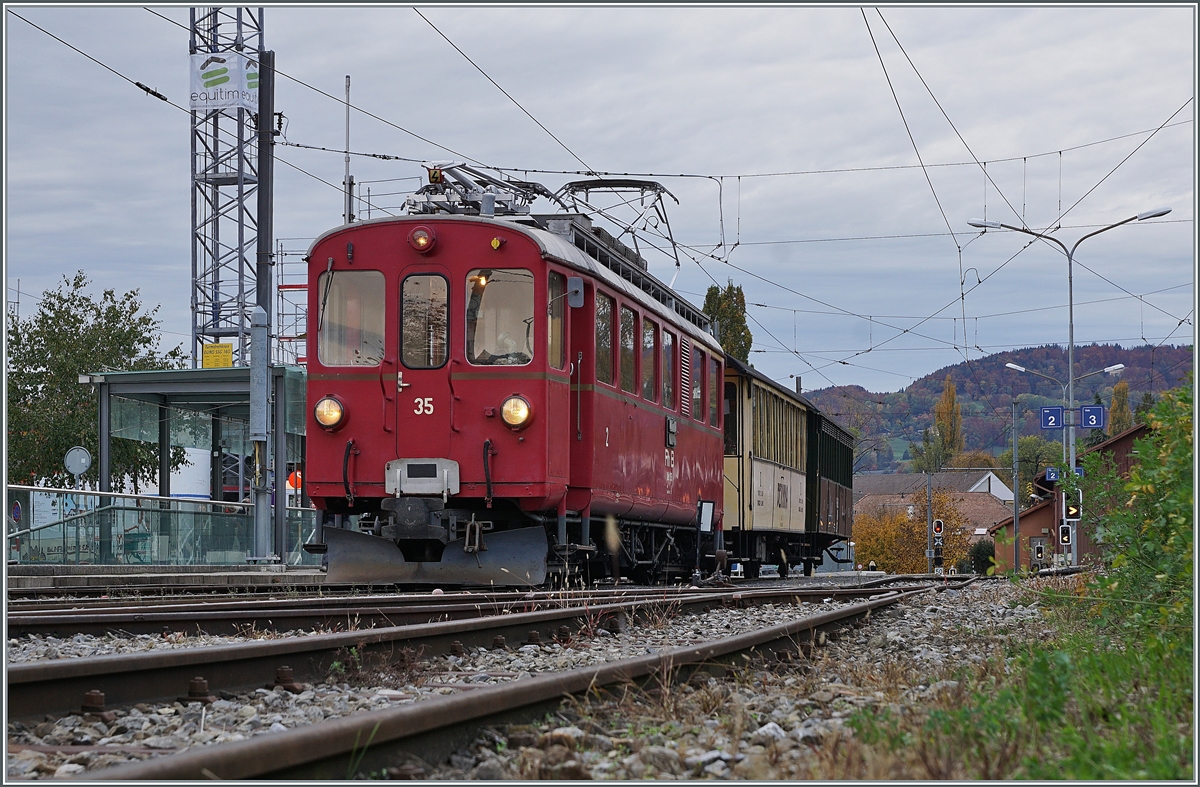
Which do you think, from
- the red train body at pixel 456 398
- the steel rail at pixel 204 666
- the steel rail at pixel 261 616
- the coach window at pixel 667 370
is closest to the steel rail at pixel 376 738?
the steel rail at pixel 204 666

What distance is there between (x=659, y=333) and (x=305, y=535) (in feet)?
39.3

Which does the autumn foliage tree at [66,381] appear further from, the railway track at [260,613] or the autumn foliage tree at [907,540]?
the autumn foliage tree at [907,540]

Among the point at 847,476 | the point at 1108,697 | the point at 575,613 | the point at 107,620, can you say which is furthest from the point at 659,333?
the point at 847,476

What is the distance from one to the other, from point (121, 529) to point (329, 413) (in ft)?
21.1

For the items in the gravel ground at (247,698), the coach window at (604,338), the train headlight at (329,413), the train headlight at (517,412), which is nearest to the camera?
the gravel ground at (247,698)

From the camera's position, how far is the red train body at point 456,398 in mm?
11953

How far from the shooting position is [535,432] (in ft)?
39.0

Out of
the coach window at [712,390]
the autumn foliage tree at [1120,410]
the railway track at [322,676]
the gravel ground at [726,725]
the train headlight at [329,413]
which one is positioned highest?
the autumn foliage tree at [1120,410]

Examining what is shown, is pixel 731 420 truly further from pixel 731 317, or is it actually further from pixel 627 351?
pixel 731 317

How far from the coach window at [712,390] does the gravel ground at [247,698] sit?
901 cm

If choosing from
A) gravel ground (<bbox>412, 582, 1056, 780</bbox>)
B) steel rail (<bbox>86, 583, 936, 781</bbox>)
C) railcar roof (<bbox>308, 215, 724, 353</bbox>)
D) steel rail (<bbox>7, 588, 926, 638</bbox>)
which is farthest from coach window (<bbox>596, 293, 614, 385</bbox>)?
steel rail (<bbox>86, 583, 936, 781</bbox>)

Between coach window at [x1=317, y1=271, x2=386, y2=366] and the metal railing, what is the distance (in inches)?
112

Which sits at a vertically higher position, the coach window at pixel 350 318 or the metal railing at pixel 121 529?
the coach window at pixel 350 318

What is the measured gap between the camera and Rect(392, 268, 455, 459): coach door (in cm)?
1208
